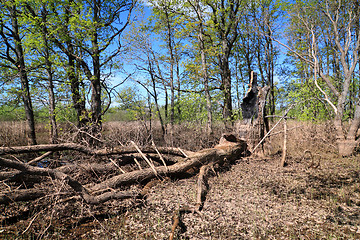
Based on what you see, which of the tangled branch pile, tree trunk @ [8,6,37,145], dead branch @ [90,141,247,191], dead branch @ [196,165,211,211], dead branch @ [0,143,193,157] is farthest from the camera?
tree trunk @ [8,6,37,145]

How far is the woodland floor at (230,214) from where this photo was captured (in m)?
3.02

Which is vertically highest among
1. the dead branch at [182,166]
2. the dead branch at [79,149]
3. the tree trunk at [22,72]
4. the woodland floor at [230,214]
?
the tree trunk at [22,72]

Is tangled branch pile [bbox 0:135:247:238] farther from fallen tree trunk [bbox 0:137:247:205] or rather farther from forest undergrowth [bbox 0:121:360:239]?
forest undergrowth [bbox 0:121:360:239]

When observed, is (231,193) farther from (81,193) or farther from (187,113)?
(187,113)

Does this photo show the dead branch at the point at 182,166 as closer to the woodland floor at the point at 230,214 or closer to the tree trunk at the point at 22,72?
the woodland floor at the point at 230,214

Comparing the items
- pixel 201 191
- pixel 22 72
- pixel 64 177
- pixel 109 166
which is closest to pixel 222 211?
pixel 201 191

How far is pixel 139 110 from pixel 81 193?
8035 mm

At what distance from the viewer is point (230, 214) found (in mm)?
3506

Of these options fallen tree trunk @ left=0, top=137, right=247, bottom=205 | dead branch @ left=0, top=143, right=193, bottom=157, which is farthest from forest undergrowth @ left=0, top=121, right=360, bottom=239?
dead branch @ left=0, top=143, right=193, bottom=157

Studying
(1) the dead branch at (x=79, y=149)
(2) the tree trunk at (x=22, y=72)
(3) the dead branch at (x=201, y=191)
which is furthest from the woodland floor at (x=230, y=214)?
(2) the tree trunk at (x=22, y=72)

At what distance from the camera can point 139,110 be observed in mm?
11305

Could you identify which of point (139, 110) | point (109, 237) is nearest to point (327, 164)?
point (109, 237)

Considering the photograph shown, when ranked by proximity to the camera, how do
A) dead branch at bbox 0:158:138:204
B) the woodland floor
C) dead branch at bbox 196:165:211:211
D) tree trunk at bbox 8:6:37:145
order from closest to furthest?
1. the woodland floor
2. dead branch at bbox 0:158:138:204
3. dead branch at bbox 196:165:211:211
4. tree trunk at bbox 8:6:37:145

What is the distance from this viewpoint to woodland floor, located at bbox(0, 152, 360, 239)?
302 centimetres
